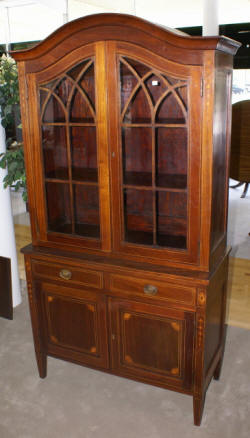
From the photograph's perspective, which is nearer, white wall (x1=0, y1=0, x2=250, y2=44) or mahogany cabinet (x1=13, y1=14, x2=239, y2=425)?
mahogany cabinet (x1=13, y1=14, x2=239, y2=425)

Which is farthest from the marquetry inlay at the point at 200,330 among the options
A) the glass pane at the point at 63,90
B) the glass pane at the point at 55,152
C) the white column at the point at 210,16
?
the white column at the point at 210,16

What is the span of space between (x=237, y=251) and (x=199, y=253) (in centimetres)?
245

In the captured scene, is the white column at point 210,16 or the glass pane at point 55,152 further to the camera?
the white column at point 210,16

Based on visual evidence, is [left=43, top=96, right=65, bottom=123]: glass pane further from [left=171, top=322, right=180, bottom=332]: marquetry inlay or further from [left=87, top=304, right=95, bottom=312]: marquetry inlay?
[left=171, top=322, right=180, bottom=332]: marquetry inlay

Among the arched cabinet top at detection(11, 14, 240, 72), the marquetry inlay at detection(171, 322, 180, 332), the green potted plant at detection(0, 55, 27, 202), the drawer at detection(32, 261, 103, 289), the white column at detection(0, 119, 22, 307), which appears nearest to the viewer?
the arched cabinet top at detection(11, 14, 240, 72)

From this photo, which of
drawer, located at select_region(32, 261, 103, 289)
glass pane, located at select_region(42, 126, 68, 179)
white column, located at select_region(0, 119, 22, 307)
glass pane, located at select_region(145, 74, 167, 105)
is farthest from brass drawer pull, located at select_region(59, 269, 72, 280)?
white column, located at select_region(0, 119, 22, 307)

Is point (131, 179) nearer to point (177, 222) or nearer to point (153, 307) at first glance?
point (177, 222)

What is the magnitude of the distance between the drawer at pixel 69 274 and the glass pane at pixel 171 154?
0.56 metres

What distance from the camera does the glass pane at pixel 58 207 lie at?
2.01 meters

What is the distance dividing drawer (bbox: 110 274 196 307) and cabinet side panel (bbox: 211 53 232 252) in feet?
0.72

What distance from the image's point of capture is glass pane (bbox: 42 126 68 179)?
76.1 inches

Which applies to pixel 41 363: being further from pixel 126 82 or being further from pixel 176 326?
pixel 126 82

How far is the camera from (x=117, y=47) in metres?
1.64

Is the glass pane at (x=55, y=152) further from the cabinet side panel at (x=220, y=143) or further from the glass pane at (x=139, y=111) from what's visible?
the cabinet side panel at (x=220, y=143)
